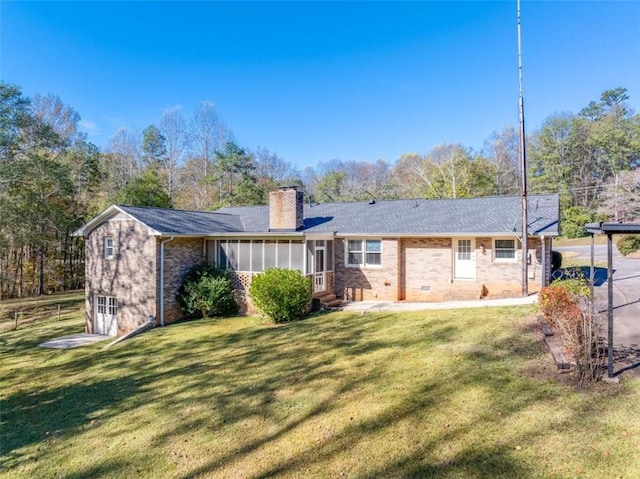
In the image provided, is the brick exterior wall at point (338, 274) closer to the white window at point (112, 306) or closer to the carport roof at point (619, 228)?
the white window at point (112, 306)

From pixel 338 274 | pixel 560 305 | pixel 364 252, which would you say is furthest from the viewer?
pixel 338 274

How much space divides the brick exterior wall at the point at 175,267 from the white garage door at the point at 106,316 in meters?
2.48

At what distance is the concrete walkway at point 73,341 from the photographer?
45.7 ft

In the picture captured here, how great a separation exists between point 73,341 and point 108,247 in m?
3.85

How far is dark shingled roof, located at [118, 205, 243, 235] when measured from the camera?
14852mm

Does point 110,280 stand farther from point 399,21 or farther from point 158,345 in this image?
point 399,21

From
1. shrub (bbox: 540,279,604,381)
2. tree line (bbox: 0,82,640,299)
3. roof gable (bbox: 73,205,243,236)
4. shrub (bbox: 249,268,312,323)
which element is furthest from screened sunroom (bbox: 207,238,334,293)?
tree line (bbox: 0,82,640,299)

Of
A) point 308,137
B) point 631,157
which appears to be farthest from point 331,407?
point 631,157

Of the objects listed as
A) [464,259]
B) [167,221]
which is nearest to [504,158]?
[464,259]

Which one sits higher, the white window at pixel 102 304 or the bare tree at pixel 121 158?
the bare tree at pixel 121 158

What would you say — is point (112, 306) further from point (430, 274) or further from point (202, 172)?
point (202, 172)

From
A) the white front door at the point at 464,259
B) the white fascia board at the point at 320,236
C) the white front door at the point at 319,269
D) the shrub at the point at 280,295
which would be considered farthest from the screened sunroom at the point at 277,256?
the white front door at the point at 464,259

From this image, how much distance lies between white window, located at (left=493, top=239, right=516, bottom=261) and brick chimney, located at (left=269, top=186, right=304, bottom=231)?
317 inches

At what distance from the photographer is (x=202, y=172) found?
119 ft
